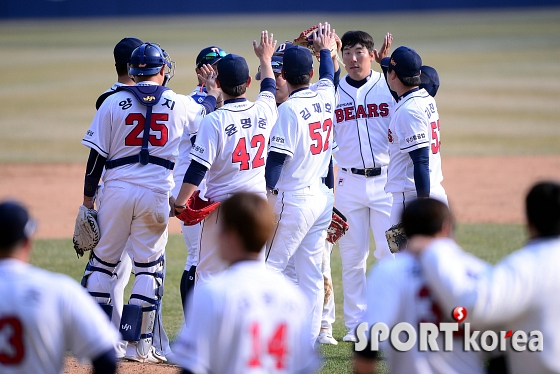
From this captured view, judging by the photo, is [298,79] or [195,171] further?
[298,79]

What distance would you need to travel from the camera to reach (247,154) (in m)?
5.05

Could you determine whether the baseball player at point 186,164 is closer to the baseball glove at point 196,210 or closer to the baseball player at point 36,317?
the baseball glove at point 196,210

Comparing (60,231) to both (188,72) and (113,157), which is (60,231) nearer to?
(113,157)

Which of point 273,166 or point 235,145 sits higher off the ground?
point 235,145

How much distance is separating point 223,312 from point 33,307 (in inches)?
25.6

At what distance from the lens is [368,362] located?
262 cm

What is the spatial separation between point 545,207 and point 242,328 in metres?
1.20

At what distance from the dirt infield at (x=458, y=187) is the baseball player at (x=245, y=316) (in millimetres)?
8253

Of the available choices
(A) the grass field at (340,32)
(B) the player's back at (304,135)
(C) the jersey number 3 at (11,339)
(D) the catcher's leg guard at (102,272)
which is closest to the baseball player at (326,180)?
(A) the grass field at (340,32)

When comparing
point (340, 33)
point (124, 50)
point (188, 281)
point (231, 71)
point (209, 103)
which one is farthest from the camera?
Answer: point (340, 33)

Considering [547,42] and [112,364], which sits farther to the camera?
[547,42]

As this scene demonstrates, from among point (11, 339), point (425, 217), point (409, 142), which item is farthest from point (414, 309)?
point (409, 142)

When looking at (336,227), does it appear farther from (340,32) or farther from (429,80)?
(340,32)

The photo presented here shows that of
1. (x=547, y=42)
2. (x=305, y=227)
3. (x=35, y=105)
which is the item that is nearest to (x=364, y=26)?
(x=547, y=42)
